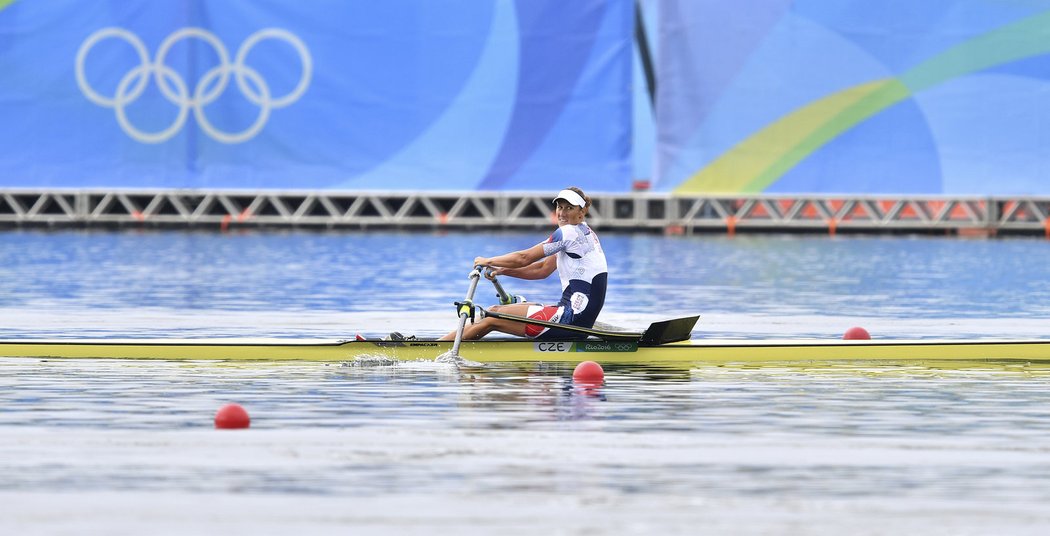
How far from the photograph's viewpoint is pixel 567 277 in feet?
51.6

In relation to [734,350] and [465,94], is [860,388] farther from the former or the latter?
[465,94]

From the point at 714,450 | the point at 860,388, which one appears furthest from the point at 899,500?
the point at 860,388

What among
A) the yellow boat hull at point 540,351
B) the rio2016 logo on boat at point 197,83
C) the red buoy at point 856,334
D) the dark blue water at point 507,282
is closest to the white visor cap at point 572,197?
the yellow boat hull at point 540,351

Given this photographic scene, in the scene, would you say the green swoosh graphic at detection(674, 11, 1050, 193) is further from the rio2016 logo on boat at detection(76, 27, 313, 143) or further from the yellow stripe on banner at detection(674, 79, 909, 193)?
the rio2016 logo on boat at detection(76, 27, 313, 143)

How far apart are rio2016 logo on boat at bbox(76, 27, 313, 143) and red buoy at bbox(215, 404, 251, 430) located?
117 feet

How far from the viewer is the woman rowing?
1559cm

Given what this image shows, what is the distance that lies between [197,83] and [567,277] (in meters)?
32.8

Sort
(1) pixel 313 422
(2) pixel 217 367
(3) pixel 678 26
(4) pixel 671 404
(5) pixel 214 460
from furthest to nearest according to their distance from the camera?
(3) pixel 678 26 → (2) pixel 217 367 → (4) pixel 671 404 → (1) pixel 313 422 → (5) pixel 214 460

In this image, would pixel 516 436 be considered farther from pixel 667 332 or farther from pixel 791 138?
pixel 791 138

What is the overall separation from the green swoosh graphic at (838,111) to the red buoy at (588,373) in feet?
101

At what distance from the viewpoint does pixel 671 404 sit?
12.9 m

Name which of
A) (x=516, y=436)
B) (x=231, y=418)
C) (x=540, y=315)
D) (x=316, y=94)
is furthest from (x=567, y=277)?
(x=316, y=94)

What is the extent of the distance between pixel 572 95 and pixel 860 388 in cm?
3216

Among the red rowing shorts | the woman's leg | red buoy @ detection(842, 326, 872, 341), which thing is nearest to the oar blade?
the red rowing shorts
